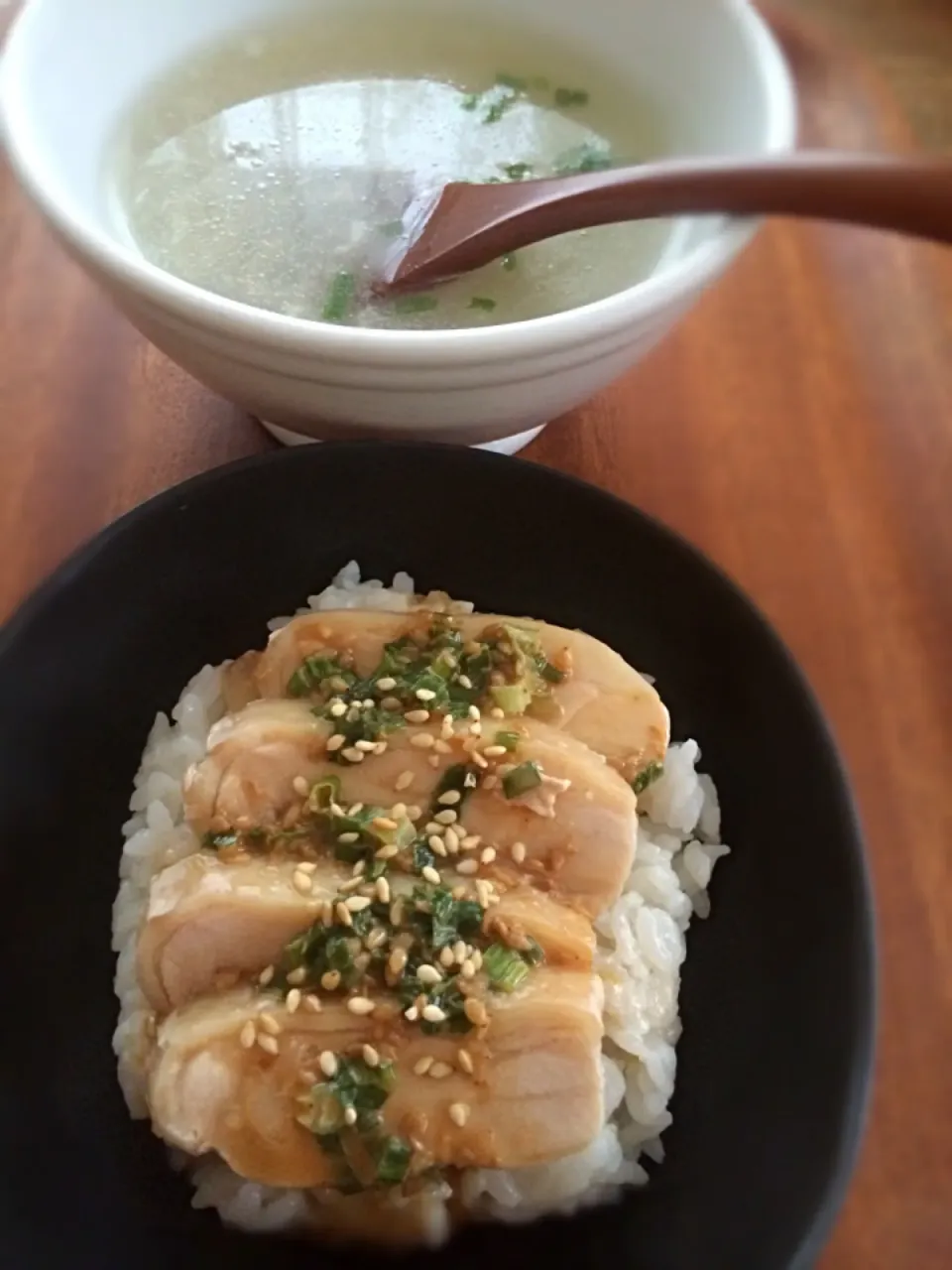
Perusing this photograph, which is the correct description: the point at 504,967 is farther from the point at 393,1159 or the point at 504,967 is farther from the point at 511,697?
the point at 511,697

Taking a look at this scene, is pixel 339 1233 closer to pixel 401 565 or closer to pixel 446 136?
pixel 401 565

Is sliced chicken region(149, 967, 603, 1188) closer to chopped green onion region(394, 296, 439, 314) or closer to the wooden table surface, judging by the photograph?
the wooden table surface

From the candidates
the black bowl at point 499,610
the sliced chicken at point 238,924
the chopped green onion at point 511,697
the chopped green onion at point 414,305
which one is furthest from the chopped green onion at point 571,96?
the sliced chicken at point 238,924

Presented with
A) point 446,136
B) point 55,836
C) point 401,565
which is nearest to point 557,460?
point 401,565

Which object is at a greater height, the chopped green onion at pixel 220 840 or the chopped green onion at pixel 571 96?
the chopped green onion at pixel 571 96

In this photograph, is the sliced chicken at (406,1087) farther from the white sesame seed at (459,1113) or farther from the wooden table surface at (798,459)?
the wooden table surface at (798,459)

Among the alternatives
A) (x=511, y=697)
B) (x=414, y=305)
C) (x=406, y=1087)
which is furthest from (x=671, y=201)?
(x=406, y=1087)
